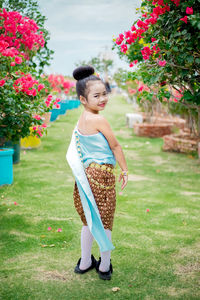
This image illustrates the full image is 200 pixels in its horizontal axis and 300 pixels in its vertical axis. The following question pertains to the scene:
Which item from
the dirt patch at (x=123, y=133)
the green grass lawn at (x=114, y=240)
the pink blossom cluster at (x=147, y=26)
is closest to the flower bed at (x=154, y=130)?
the dirt patch at (x=123, y=133)

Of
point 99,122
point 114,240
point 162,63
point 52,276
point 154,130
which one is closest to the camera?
point 99,122

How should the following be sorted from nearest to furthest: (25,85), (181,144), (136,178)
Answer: (25,85) → (136,178) → (181,144)

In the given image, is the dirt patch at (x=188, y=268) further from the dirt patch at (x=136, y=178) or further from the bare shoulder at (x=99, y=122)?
the dirt patch at (x=136, y=178)

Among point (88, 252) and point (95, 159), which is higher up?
point (95, 159)

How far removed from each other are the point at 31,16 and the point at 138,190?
4291 mm

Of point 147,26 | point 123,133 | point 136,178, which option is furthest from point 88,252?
point 123,133

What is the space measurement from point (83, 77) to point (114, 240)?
6.32 ft

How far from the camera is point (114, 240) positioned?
3994 mm

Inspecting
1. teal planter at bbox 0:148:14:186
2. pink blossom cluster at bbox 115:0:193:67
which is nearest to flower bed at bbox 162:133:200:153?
teal planter at bbox 0:148:14:186

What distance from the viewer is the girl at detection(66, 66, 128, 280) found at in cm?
296

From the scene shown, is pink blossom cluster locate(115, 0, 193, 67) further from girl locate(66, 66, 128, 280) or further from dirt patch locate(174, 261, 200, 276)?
dirt patch locate(174, 261, 200, 276)

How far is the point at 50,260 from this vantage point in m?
3.52

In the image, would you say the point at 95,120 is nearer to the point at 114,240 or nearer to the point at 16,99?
the point at 114,240

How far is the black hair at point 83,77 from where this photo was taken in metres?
3.00
